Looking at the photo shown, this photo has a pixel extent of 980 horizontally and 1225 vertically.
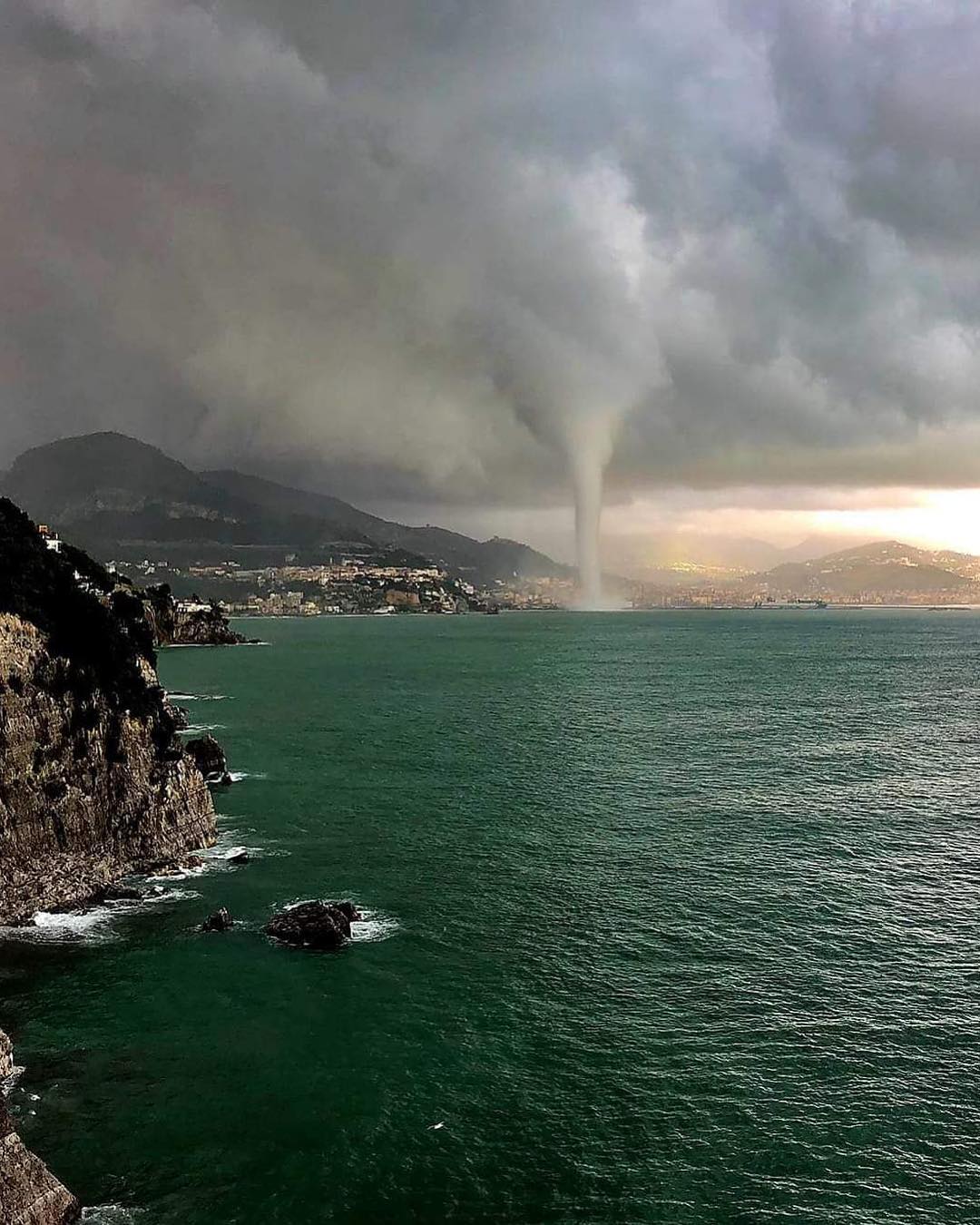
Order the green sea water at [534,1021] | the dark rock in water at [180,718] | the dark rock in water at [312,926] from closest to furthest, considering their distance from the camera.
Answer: the green sea water at [534,1021], the dark rock in water at [312,926], the dark rock in water at [180,718]

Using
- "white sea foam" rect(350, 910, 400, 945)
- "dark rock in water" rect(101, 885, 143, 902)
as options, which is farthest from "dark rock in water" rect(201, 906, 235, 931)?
"white sea foam" rect(350, 910, 400, 945)

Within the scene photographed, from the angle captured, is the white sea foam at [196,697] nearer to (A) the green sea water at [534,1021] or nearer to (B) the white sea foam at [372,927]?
(A) the green sea water at [534,1021]

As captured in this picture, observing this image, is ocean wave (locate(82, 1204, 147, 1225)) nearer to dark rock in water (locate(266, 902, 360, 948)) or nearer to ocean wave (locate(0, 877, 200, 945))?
dark rock in water (locate(266, 902, 360, 948))

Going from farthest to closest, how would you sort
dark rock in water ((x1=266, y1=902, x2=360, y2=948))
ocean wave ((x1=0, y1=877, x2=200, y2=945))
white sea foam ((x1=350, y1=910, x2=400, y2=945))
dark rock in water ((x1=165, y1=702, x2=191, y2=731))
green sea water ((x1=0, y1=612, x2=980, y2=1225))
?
dark rock in water ((x1=165, y1=702, x2=191, y2=731)) → white sea foam ((x1=350, y1=910, x2=400, y2=945)) → dark rock in water ((x1=266, y1=902, x2=360, y2=948)) → ocean wave ((x1=0, y1=877, x2=200, y2=945)) → green sea water ((x1=0, y1=612, x2=980, y2=1225))

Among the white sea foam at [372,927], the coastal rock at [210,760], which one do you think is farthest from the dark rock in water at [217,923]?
the coastal rock at [210,760]

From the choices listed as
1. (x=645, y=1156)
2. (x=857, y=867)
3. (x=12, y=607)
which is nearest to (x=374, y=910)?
(x=645, y=1156)
